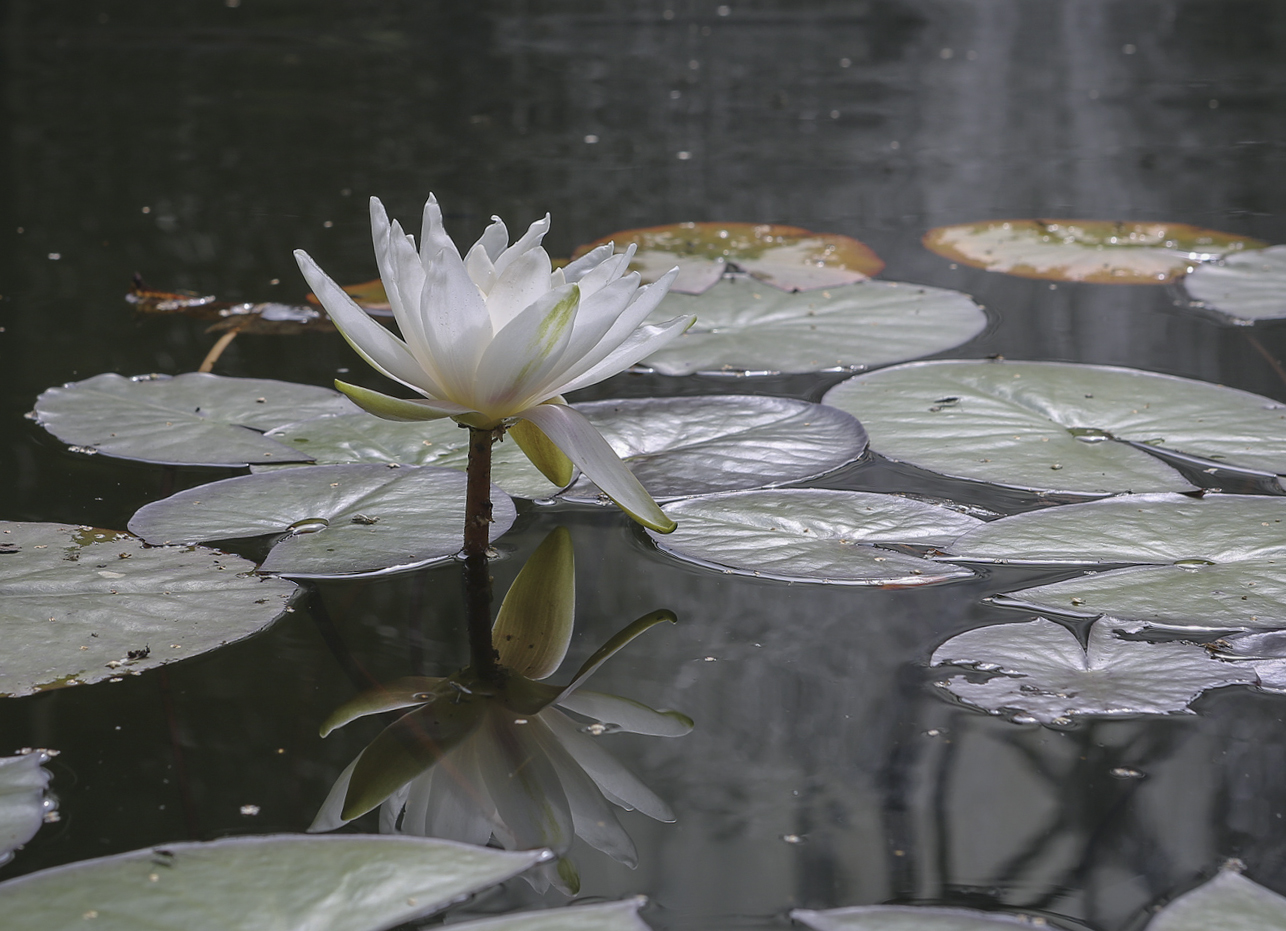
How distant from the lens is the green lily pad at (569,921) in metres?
0.64

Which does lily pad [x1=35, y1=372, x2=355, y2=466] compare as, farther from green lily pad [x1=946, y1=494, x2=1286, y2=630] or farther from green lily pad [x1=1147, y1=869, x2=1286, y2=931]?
green lily pad [x1=1147, y1=869, x2=1286, y2=931]

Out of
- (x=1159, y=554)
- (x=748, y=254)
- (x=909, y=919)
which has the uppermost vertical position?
(x=748, y=254)

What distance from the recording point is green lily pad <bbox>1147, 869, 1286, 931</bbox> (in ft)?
2.15

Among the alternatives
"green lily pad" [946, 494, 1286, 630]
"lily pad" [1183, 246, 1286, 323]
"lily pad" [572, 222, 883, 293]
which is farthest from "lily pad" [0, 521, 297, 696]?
"lily pad" [1183, 246, 1286, 323]

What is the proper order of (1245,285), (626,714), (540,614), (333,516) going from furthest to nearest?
(1245,285) → (333,516) → (540,614) → (626,714)

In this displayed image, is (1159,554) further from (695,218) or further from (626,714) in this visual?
(695,218)

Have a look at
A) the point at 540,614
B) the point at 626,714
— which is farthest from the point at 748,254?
the point at 626,714

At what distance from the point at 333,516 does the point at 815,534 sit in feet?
1.52

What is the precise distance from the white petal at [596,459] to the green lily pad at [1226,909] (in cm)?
46

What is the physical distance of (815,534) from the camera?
3.68ft

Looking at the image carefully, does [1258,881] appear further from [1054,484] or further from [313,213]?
[313,213]

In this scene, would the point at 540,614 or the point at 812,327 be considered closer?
the point at 540,614

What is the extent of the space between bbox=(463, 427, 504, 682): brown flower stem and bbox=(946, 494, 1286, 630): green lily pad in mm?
424

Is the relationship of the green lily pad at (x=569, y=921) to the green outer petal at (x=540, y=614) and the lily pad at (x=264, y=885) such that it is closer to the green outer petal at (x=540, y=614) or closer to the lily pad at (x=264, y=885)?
the lily pad at (x=264, y=885)
